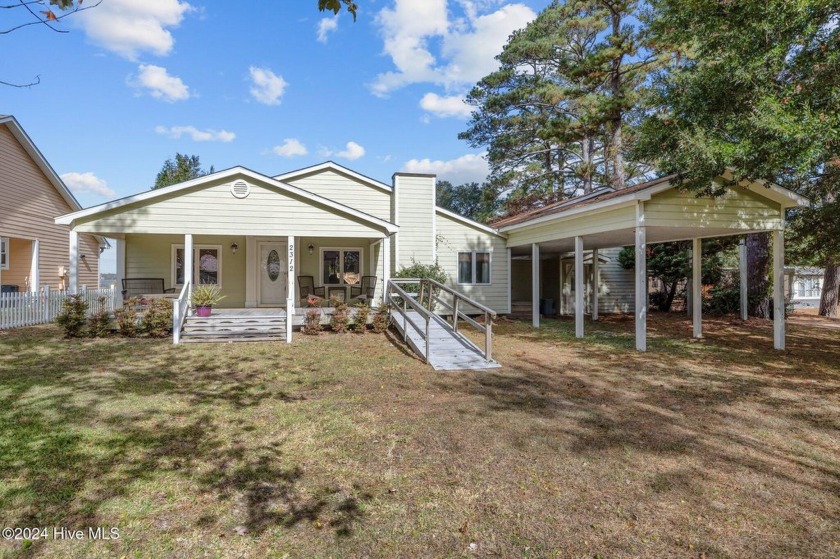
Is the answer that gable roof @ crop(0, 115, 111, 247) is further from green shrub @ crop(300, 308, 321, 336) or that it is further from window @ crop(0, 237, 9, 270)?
green shrub @ crop(300, 308, 321, 336)

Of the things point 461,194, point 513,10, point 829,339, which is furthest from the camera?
point 461,194

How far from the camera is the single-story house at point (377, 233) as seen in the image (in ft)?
32.0

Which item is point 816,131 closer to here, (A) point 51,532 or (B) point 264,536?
(B) point 264,536

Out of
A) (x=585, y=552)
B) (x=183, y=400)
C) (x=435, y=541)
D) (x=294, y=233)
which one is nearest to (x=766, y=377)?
(x=585, y=552)

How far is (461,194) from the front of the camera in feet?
155

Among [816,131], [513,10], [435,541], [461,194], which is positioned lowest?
[435,541]

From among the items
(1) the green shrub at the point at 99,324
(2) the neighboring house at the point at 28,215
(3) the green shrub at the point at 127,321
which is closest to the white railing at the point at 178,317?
(3) the green shrub at the point at 127,321

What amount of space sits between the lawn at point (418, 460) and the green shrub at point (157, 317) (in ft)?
8.29

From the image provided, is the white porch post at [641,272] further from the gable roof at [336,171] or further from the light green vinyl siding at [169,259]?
the light green vinyl siding at [169,259]

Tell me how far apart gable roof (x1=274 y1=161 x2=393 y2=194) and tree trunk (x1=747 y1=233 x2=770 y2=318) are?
12694 millimetres

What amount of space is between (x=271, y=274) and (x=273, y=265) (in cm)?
30

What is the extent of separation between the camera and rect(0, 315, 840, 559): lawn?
2830 mm

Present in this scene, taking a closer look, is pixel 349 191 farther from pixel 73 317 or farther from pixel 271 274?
pixel 73 317

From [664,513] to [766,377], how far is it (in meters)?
5.69
